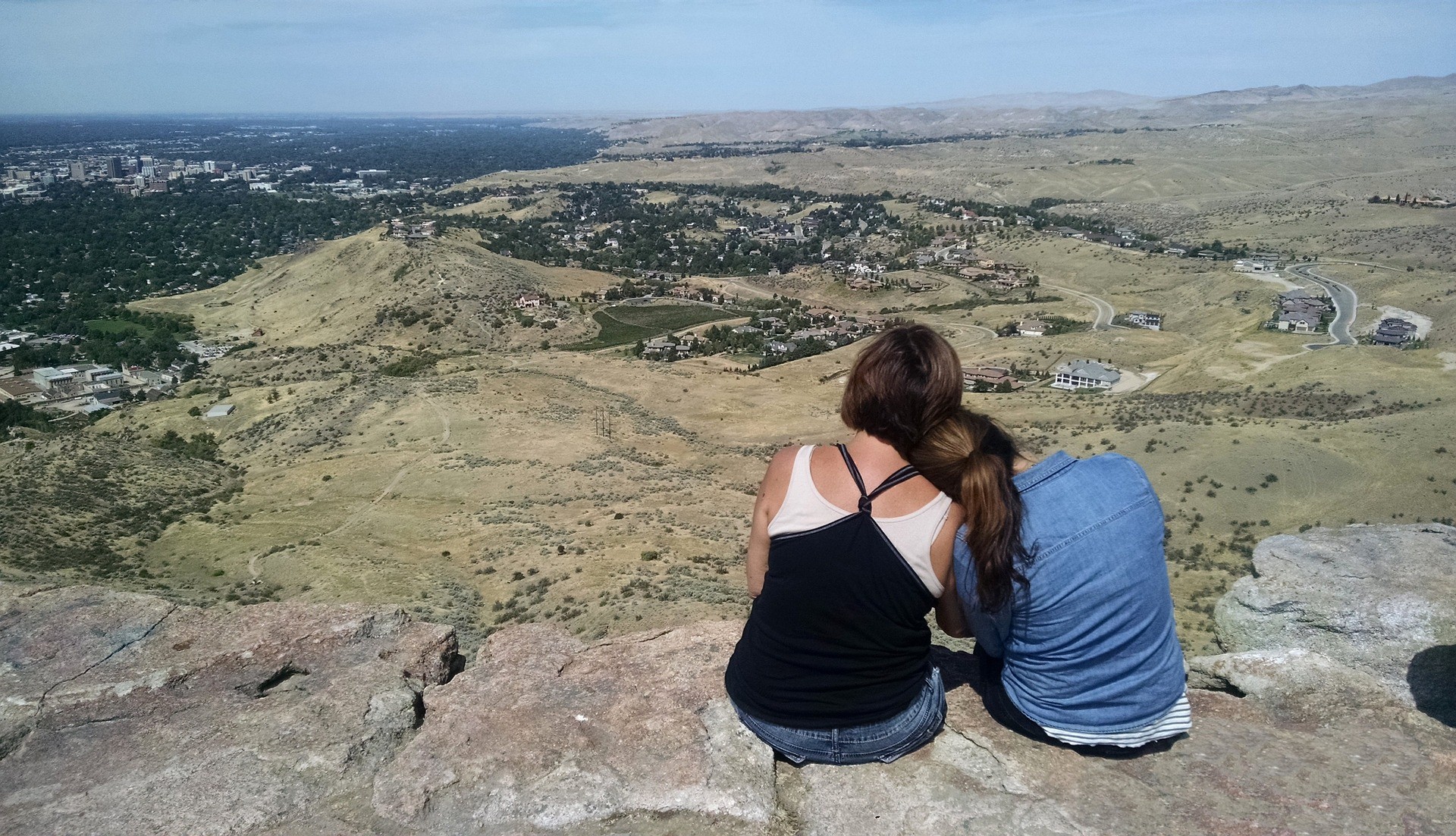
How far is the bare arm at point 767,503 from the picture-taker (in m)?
3.59

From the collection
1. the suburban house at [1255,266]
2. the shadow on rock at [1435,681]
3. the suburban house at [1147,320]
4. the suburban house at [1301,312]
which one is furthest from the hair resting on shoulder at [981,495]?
the suburban house at [1255,266]

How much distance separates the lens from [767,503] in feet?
11.9

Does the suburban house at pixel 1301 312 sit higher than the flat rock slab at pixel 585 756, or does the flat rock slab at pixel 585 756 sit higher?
the flat rock slab at pixel 585 756

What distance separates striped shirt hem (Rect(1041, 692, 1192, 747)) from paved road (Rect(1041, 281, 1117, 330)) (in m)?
63.0

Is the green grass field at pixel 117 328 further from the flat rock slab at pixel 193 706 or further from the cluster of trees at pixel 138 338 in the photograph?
the flat rock slab at pixel 193 706

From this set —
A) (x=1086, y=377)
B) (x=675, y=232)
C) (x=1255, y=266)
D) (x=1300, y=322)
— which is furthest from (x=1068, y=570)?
(x=675, y=232)

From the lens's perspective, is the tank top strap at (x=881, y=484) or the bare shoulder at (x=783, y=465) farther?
the bare shoulder at (x=783, y=465)

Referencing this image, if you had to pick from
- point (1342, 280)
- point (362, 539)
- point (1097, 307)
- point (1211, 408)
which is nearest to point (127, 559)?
point (362, 539)

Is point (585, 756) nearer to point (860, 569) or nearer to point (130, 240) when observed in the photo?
point (860, 569)

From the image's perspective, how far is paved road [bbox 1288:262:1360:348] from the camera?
2020 inches

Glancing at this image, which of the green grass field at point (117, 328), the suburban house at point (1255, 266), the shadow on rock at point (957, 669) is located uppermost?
the shadow on rock at point (957, 669)

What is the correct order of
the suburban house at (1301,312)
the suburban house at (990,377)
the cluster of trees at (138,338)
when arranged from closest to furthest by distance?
the suburban house at (990,377) < the suburban house at (1301,312) < the cluster of trees at (138,338)

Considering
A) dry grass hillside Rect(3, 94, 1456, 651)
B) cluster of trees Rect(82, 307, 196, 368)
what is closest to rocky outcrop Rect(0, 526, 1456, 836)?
dry grass hillside Rect(3, 94, 1456, 651)

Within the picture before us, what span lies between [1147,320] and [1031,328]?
31.9 feet
